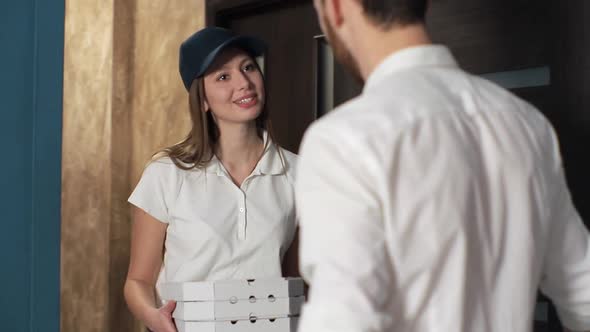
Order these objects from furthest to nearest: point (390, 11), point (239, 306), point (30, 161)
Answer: point (30, 161), point (239, 306), point (390, 11)

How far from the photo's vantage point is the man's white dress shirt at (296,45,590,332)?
32.2 inches

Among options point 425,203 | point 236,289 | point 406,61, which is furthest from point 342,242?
point 236,289

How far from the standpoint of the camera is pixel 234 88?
2.14 m

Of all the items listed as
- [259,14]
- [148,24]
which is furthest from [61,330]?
[259,14]

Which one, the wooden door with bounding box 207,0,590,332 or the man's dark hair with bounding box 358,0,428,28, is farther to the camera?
the wooden door with bounding box 207,0,590,332

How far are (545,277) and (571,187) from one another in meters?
1.04

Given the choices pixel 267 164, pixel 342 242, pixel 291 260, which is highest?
pixel 267 164

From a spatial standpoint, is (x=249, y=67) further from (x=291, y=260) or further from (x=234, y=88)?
(x=291, y=260)

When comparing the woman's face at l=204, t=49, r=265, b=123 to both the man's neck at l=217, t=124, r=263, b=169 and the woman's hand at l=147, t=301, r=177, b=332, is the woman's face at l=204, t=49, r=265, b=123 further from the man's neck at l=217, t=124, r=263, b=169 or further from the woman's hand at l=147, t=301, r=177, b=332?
the woman's hand at l=147, t=301, r=177, b=332

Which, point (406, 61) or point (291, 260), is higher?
point (406, 61)

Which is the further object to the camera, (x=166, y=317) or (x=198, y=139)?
(x=198, y=139)

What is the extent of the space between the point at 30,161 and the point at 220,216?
1.43m

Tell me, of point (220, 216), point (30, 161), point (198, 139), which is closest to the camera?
point (220, 216)

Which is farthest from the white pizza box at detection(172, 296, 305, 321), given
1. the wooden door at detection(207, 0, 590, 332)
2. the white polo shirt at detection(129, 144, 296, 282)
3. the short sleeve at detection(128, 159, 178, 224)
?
the wooden door at detection(207, 0, 590, 332)
